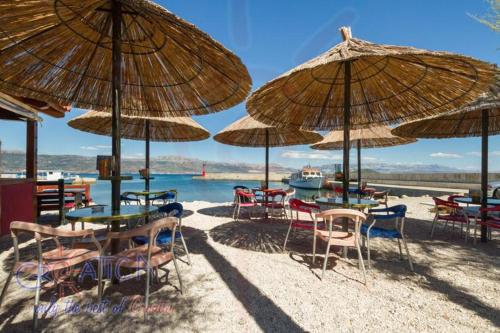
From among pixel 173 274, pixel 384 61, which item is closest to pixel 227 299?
pixel 173 274

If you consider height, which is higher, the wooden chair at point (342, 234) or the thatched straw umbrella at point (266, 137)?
the thatched straw umbrella at point (266, 137)

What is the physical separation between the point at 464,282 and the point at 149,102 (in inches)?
200

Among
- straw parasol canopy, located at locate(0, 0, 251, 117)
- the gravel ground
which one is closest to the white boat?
the gravel ground

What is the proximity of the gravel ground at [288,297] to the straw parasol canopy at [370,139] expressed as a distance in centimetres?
494

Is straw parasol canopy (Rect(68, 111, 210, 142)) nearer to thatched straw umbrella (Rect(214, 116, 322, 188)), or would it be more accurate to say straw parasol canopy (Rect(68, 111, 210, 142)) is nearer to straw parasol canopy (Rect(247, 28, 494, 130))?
thatched straw umbrella (Rect(214, 116, 322, 188))

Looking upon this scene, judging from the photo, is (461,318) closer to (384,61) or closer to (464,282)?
(464,282)

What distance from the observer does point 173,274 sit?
2.91 m

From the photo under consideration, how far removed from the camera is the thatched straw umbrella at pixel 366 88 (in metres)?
2.85

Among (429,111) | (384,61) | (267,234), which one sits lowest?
(267,234)

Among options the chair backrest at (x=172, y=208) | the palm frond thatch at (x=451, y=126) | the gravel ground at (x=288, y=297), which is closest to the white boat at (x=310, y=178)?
the palm frond thatch at (x=451, y=126)

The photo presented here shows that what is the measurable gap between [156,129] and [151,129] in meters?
0.17

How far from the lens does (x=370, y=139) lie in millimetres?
8898

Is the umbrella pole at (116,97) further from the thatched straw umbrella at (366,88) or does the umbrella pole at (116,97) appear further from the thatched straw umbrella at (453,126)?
the thatched straw umbrella at (453,126)

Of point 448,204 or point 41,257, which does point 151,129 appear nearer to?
point 41,257
